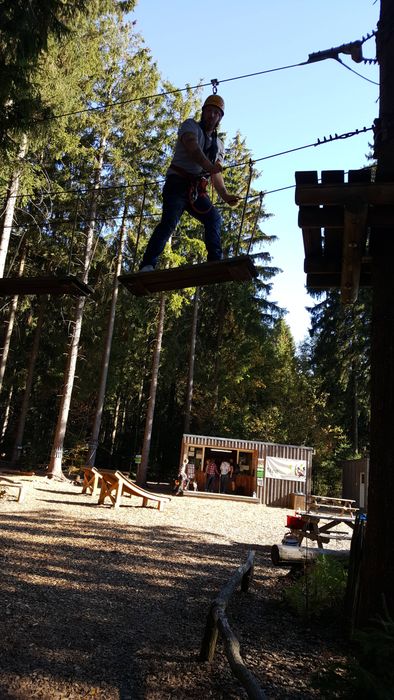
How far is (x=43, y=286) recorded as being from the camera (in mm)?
5723

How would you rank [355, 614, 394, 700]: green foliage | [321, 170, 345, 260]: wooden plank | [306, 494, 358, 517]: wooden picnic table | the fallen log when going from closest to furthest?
1. [355, 614, 394, 700]: green foliage
2. [321, 170, 345, 260]: wooden plank
3. the fallen log
4. [306, 494, 358, 517]: wooden picnic table

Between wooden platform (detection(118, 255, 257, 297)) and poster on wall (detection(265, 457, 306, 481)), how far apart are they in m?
19.0

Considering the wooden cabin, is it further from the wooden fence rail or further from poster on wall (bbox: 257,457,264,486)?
the wooden fence rail

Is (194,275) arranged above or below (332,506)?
above

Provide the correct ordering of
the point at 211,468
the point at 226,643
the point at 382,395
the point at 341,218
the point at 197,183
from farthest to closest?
the point at 211,468 → the point at 197,183 → the point at 341,218 → the point at 382,395 → the point at 226,643

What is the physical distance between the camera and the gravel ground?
325cm

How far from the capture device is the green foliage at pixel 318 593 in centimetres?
523

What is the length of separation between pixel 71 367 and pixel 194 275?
1526cm

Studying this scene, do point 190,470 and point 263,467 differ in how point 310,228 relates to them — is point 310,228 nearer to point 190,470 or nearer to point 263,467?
point 263,467

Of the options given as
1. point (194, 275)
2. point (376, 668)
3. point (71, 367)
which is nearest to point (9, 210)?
point (71, 367)

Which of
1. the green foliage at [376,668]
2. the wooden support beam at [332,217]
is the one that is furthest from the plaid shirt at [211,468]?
the green foliage at [376,668]

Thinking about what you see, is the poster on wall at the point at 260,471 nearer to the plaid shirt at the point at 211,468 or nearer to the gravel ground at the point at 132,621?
the plaid shirt at the point at 211,468

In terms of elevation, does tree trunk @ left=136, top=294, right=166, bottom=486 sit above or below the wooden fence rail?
above

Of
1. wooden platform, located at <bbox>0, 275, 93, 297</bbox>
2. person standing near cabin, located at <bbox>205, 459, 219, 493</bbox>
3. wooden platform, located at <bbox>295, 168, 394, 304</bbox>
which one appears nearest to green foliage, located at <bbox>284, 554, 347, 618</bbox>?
wooden platform, located at <bbox>295, 168, 394, 304</bbox>
